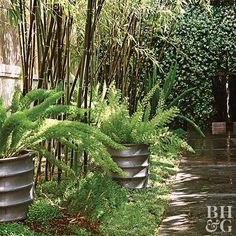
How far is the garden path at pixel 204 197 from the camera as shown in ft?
9.26

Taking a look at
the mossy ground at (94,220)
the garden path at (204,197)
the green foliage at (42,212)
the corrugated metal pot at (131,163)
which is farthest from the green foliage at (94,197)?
the corrugated metal pot at (131,163)

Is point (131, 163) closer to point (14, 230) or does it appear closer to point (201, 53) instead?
point (14, 230)

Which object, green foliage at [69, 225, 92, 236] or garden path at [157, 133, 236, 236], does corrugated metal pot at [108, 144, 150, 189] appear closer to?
garden path at [157, 133, 236, 236]

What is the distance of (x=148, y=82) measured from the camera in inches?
270

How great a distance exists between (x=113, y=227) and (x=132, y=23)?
9.24 ft

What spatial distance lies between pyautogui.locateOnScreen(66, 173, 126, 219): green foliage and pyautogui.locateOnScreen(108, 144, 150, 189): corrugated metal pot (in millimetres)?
800

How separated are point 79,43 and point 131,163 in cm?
216

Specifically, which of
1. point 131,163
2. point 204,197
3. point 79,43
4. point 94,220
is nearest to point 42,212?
point 94,220

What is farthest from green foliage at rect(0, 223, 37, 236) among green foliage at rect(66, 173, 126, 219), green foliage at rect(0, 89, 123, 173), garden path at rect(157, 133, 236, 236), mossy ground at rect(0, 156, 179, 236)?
garden path at rect(157, 133, 236, 236)

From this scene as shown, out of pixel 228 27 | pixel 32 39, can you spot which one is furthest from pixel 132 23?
pixel 228 27

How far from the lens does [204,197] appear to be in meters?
3.59

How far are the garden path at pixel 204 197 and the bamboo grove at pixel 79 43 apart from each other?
70 centimetres

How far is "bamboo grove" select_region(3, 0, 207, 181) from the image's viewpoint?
119 inches

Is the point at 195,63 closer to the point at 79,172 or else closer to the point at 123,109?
the point at 123,109
